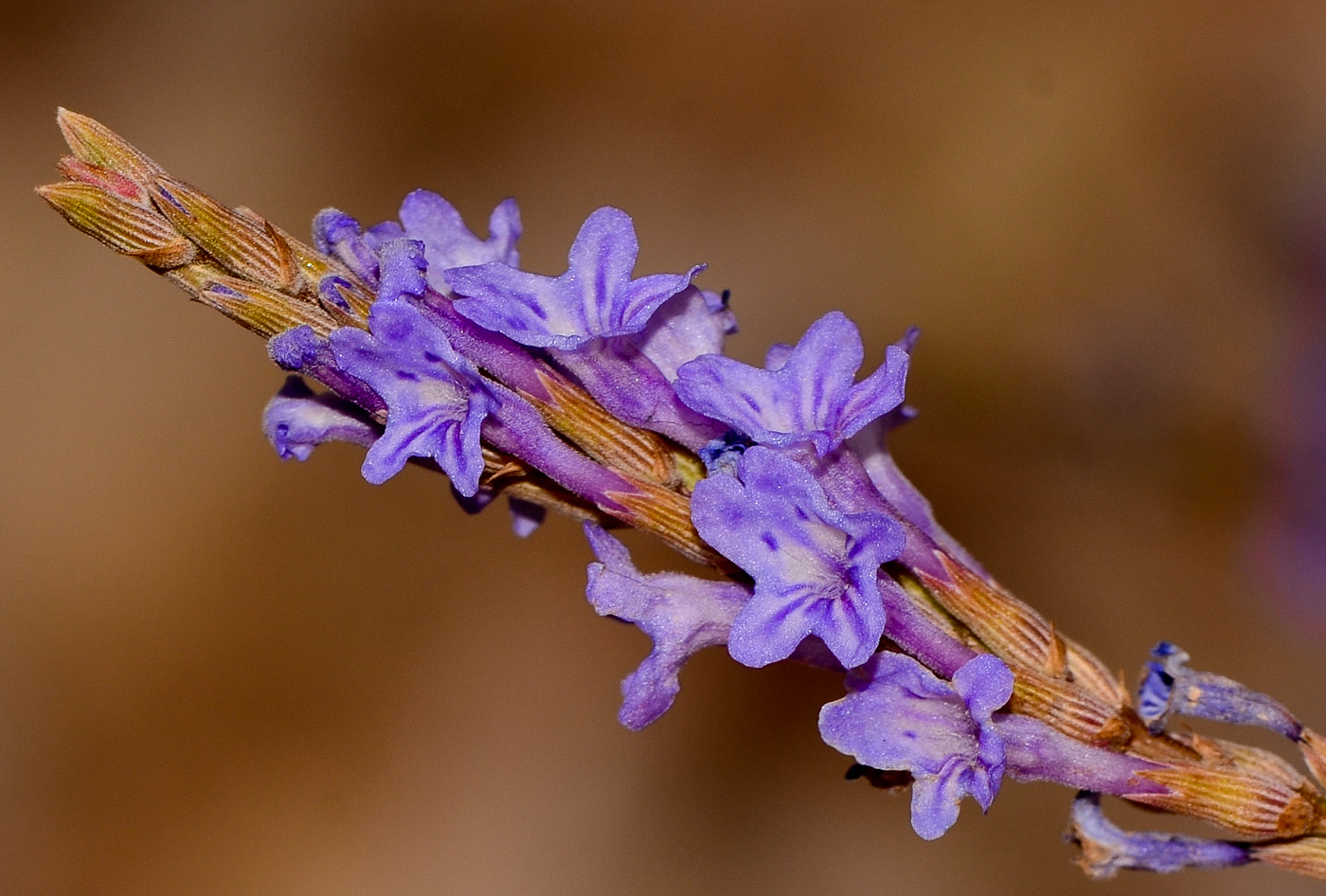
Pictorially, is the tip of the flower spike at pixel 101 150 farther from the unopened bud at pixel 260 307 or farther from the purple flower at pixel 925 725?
the purple flower at pixel 925 725

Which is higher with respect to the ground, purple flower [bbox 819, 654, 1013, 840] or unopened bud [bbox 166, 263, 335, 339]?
unopened bud [bbox 166, 263, 335, 339]

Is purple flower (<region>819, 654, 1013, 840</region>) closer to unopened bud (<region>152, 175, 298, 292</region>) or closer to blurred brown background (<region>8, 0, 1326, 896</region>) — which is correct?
unopened bud (<region>152, 175, 298, 292</region>)

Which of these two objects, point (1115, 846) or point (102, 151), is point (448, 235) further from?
point (1115, 846)

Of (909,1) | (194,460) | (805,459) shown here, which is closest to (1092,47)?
(909,1)

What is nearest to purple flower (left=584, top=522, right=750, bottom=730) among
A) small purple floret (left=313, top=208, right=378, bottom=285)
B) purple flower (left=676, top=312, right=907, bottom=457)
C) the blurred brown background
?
purple flower (left=676, top=312, right=907, bottom=457)

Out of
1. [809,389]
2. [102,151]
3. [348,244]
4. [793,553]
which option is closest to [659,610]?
[793,553]
